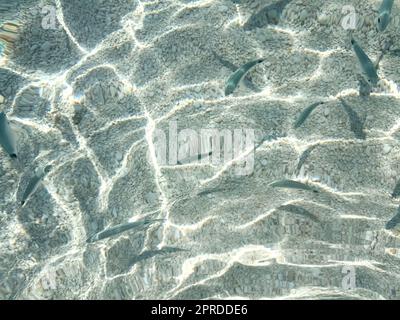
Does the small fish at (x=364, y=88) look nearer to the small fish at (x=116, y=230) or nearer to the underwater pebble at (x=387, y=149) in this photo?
the underwater pebble at (x=387, y=149)

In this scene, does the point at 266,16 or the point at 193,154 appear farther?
the point at 266,16

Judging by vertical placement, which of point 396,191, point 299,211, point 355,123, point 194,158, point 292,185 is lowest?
point 299,211

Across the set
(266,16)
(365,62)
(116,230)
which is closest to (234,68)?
(266,16)

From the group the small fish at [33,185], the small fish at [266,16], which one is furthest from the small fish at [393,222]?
the small fish at [33,185]

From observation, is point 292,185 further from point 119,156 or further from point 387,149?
point 119,156

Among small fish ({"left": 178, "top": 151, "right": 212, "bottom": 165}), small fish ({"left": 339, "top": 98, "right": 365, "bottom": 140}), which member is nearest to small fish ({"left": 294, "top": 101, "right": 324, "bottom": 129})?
small fish ({"left": 339, "top": 98, "right": 365, "bottom": 140})
